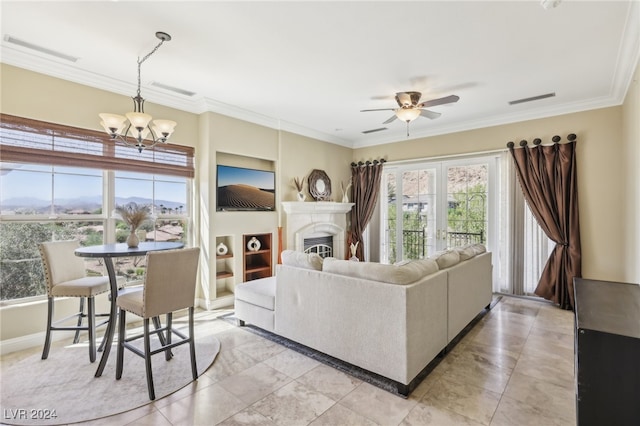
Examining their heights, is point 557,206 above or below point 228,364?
above

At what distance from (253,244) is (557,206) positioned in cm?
440

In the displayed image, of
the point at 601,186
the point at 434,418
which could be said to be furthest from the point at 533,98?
the point at 434,418

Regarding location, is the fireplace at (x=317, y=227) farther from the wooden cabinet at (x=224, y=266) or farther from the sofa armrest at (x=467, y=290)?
the sofa armrest at (x=467, y=290)

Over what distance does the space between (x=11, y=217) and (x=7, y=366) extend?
136 cm

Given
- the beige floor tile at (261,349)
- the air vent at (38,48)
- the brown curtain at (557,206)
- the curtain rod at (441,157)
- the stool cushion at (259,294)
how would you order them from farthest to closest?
the curtain rod at (441,157), the brown curtain at (557,206), the stool cushion at (259,294), the beige floor tile at (261,349), the air vent at (38,48)

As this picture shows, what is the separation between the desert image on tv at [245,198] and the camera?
445 cm

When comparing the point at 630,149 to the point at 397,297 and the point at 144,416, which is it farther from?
the point at 144,416

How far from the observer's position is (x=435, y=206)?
5555 millimetres

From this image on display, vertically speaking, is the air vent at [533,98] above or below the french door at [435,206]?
above

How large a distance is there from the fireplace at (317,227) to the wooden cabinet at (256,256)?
37 cm

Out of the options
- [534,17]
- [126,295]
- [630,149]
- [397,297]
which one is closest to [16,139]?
[126,295]

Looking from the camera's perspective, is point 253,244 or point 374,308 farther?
point 253,244

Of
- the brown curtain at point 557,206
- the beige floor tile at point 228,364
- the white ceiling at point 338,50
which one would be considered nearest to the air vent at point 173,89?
the white ceiling at point 338,50

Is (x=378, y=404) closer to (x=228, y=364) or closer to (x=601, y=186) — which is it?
(x=228, y=364)
